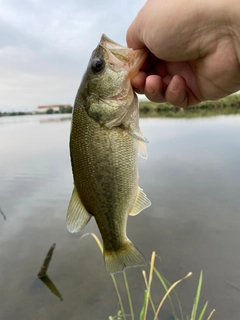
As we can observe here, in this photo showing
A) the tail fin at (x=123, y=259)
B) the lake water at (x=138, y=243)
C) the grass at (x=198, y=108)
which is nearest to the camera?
the tail fin at (x=123, y=259)

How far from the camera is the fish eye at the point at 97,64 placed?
203cm

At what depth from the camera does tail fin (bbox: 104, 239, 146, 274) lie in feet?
6.89

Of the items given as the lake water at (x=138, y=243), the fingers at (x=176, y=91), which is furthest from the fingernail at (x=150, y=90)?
the lake water at (x=138, y=243)

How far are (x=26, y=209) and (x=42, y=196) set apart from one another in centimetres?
116

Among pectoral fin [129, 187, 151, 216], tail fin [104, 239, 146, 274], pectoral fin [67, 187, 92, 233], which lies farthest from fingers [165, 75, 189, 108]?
tail fin [104, 239, 146, 274]

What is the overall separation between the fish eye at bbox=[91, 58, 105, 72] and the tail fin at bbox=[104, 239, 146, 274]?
128 centimetres

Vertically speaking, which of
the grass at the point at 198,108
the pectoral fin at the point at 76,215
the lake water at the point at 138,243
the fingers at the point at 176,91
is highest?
the fingers at the point at 176,91

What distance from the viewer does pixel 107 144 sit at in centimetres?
195

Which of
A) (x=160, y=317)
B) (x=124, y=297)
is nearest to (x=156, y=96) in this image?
(x=160, y=317)

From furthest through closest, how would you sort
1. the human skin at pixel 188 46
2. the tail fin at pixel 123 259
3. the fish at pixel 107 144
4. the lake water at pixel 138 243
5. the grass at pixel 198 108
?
1. the grass at pixel 198 108
2. the lake water at pixel 138 243
3. the tail fin at pixel 123 259
4. the fish at pixel 107 144
5. the human skin at pixel 188 46

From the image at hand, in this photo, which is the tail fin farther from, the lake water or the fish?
the lake water

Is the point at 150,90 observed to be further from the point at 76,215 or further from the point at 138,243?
the point at 138,243

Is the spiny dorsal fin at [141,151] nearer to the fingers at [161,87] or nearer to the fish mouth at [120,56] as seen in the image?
the fingers at [161,87]

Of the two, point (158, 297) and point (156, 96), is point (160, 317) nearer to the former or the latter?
point (158, 297)
